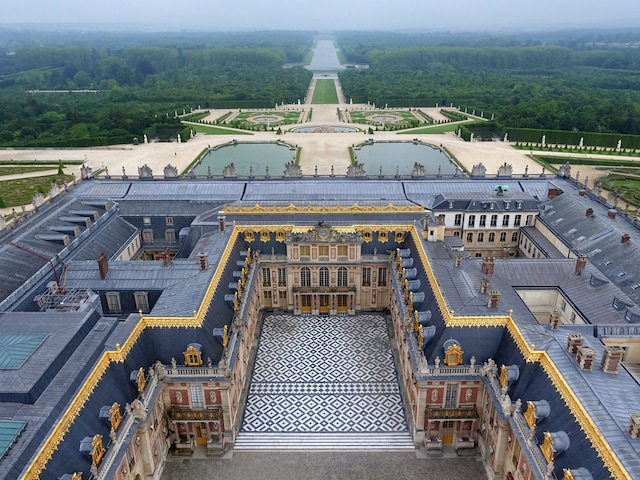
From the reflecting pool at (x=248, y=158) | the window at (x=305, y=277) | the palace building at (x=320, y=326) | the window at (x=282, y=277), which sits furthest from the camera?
the reflecting pool at (x=248, y=158)

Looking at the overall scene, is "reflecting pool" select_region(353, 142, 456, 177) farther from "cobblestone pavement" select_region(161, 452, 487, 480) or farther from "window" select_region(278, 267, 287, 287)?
"cobblestone pavement" select_region(161, 452, 487, 480)

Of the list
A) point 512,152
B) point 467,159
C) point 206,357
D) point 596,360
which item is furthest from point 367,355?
point 512,152

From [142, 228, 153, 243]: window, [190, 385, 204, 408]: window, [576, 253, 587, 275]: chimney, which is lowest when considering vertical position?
[190, 385, 204, 408]: window

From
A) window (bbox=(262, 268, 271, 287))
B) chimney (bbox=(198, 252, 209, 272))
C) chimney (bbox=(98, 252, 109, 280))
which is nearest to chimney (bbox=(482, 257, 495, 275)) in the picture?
window (bbox=(262, 268, 271, 287))

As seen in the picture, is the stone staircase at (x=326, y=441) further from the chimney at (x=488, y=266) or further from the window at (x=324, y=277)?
the window at (x=324, y=277)

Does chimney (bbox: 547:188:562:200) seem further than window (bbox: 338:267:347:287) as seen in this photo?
Yes

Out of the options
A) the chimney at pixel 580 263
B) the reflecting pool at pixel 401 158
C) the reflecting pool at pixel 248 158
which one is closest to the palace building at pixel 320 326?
the chimney at pixel 580 263

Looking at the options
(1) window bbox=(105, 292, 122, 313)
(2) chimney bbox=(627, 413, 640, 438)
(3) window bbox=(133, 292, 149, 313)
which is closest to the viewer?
(2) chimney bbox=(627, 413, 640, 438)
